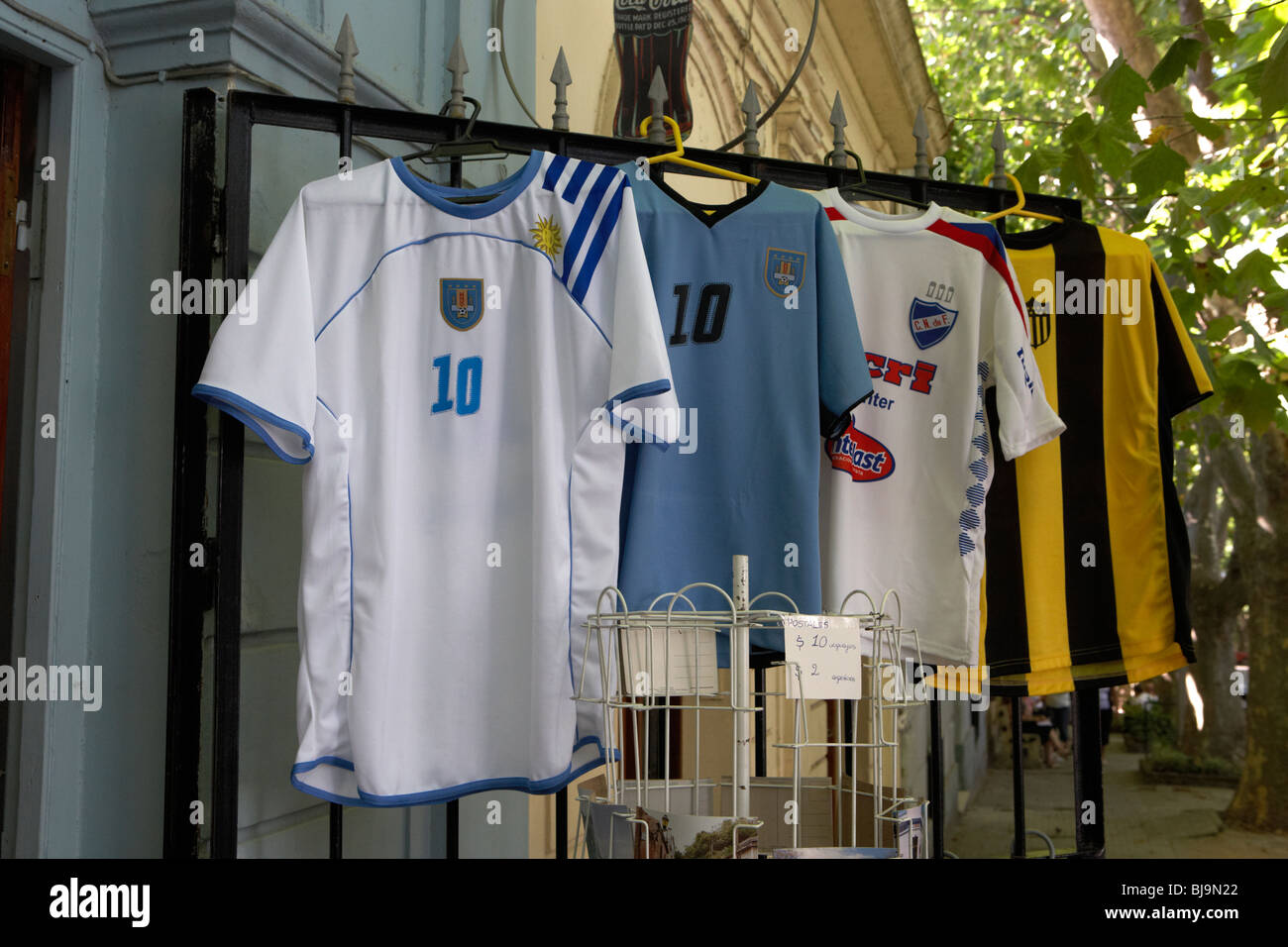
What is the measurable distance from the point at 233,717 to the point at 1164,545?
2.20 metres

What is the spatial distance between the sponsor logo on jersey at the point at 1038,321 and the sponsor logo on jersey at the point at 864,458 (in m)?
0.56

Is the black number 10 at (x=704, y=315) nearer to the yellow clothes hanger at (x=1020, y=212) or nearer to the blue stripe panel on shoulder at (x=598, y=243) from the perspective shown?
the blue stripe panel on shoulder at (x=598, y=243)

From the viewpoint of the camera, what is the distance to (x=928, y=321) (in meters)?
2.53

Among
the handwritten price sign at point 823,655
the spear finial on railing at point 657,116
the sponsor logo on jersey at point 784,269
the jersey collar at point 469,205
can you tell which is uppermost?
the spear finial on railing at point 657,116


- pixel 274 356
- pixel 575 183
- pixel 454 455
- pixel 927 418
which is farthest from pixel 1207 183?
pixel 274 356

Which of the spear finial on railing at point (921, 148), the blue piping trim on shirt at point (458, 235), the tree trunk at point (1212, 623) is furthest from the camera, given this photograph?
the tree trunk at point (1212, 623)

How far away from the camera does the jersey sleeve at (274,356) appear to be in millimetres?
1895

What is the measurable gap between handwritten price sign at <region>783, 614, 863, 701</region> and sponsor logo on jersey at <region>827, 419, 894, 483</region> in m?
0.67

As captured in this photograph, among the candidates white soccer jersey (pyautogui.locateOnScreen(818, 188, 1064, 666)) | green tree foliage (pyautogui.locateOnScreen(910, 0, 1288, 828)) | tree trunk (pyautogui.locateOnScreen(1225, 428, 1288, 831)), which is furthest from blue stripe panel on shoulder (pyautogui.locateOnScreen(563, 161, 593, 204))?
tree trunk (pyautogui.locateOnScreen(1225, 428, 1288, 831))

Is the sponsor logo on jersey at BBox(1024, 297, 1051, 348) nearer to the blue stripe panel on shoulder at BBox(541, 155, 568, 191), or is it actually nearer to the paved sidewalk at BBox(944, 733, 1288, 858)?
the blue stripe panel on shoulder at BBox(541, 155, 568, 191)

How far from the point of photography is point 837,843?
2.19 meters

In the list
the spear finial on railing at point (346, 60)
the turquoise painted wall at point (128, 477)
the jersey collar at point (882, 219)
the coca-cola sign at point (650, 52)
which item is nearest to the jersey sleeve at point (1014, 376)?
the jersey collar at point (882, 219)

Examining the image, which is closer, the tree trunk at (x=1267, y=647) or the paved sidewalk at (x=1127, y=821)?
the tree trunk at (x=1267, y=647)
